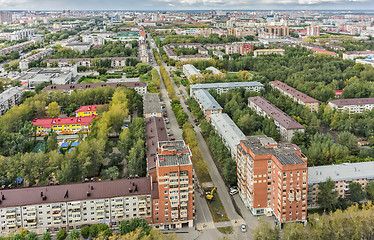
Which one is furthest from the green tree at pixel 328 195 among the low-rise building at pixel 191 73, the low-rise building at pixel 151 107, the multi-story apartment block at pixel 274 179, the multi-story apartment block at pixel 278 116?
the low-rise building at pixel 191 73

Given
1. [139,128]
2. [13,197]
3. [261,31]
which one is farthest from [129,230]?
[261,31]

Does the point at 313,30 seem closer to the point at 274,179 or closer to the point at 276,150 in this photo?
the point at 276,150

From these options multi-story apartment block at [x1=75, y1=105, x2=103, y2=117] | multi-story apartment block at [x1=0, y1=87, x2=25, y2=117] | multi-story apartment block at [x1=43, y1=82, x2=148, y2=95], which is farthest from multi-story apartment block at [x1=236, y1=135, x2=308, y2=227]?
multi-story apartment block at [x1=0, y1=87, x2=25, y2=117]

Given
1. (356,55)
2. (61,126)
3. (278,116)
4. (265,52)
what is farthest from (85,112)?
(356,55)

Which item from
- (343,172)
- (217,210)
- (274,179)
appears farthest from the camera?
(343,172)

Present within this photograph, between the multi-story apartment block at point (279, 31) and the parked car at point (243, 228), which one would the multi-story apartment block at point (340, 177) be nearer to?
the parked car at point (243, 228)

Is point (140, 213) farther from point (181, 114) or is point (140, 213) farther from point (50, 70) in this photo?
point (50, 70)
